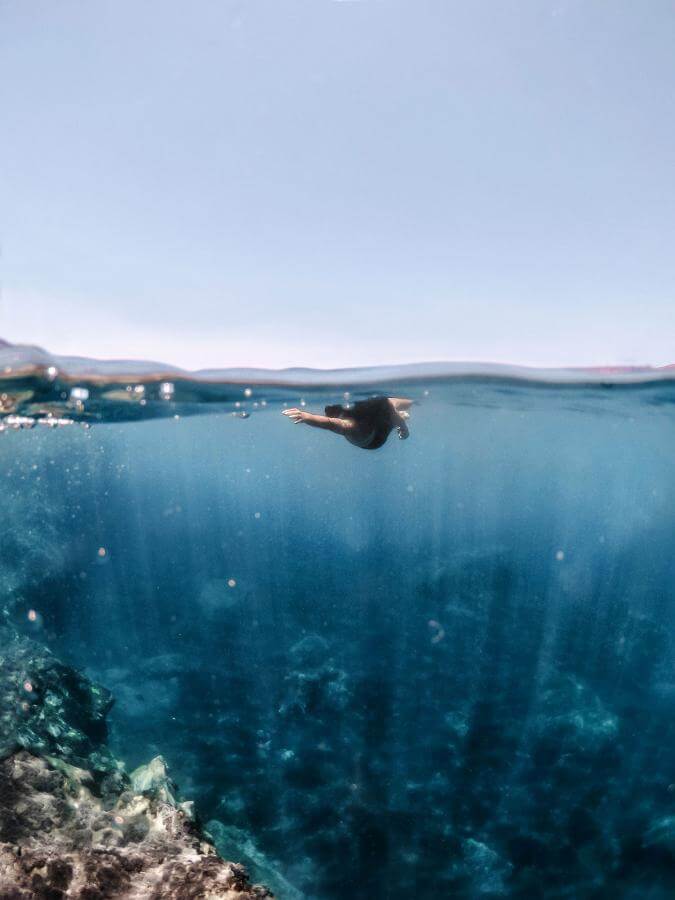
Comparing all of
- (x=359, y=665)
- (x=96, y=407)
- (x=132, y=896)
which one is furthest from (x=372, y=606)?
(x=132, y=896)

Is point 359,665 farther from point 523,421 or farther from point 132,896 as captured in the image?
point 523,421

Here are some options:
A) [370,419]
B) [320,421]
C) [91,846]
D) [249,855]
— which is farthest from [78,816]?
[370,419]

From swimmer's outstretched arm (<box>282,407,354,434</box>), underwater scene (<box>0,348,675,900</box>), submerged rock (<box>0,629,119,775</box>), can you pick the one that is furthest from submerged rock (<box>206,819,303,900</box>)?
swimmer's outstretched arm (<box>282,407,354,434</box>)

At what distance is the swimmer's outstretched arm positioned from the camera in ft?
23.1

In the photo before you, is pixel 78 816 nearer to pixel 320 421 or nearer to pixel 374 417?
pixel 320 421

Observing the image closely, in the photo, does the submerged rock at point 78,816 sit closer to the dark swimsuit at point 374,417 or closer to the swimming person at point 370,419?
the swimming person at point 370,419

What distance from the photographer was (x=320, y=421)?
23.7ft

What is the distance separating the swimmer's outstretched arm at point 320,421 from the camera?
7.04 metres

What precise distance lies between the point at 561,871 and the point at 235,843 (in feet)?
20.4

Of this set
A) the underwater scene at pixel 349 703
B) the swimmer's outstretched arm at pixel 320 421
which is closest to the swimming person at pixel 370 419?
the swimmer's outstretched arm at pixel 320 421

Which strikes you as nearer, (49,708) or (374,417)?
(374,417)

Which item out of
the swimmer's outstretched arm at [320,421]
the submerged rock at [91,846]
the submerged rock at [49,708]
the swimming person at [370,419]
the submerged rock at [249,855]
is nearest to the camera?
the submerged rock at [91,846]

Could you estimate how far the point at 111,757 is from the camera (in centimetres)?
898

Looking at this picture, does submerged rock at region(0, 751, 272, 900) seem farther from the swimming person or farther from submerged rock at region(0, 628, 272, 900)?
the swimming person
